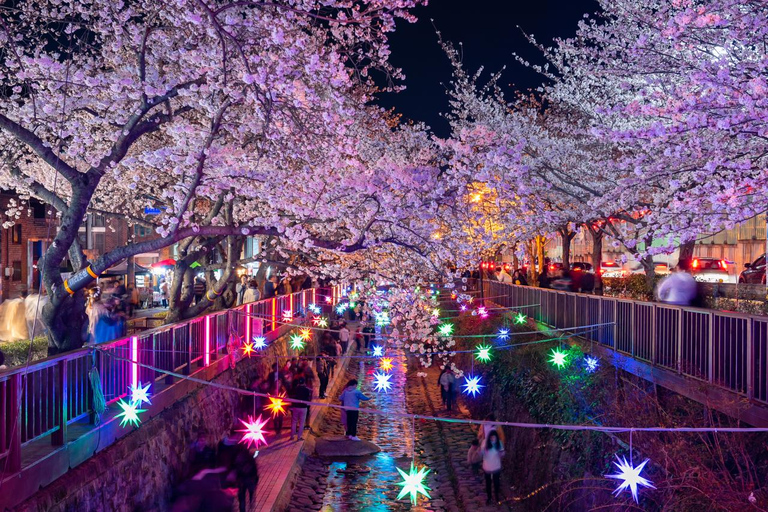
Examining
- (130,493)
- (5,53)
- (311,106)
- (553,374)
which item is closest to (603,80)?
(553,374)

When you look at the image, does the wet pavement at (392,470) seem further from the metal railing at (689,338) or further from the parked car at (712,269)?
the parked car at (712,269)

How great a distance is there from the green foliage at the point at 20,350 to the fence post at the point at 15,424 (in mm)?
8533

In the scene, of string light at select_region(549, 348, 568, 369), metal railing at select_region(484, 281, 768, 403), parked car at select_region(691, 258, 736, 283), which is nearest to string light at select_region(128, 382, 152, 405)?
metal railing at select_region(484, 281, 768, 403)

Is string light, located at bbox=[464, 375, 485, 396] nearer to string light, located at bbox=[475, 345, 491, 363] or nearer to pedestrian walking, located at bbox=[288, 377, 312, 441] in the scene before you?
string light, located at bbox=[475, 345, 491, 363]

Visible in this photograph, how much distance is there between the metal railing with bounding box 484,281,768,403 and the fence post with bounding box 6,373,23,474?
315 inches

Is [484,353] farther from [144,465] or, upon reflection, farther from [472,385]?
[144,465]

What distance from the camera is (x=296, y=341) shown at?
21562mm

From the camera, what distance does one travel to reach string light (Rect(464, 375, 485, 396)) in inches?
791

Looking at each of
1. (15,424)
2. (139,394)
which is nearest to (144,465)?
(139,394)

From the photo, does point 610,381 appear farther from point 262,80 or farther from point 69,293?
point 69,293

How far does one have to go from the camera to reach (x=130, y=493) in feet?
27.0

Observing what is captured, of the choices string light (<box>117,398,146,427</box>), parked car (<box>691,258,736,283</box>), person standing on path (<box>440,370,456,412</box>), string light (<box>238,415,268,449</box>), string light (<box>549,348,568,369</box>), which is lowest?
person standing on path (<box>440,370,456,412</box>)

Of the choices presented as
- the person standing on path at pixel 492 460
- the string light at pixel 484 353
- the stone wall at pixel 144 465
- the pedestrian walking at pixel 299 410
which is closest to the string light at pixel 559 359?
the person standing on path at pixel 492 460

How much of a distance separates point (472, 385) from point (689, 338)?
1009cm
